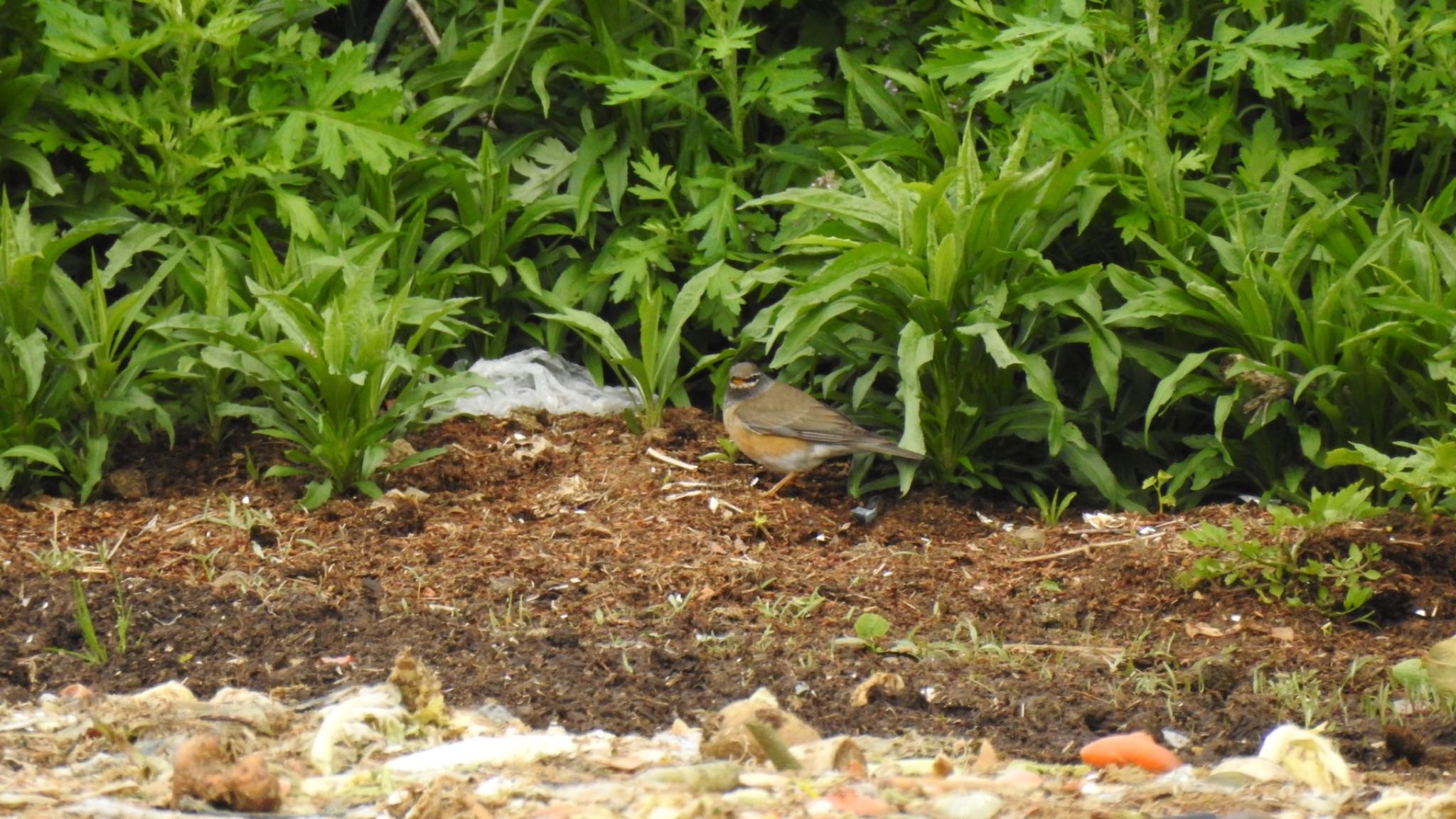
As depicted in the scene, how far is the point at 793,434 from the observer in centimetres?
596

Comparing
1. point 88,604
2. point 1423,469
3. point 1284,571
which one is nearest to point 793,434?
point 1284,571

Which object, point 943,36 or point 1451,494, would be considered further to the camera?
point 943,36

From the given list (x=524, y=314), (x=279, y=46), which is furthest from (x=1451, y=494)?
(x=279, y=46)

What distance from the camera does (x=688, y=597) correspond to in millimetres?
5082

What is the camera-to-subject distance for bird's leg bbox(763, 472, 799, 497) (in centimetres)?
613

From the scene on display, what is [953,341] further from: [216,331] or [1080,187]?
[216,331]

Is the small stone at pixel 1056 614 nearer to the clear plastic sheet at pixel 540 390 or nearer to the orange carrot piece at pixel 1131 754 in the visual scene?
the orange carrot piece at pixel 1131 754

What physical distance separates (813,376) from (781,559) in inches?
52.0

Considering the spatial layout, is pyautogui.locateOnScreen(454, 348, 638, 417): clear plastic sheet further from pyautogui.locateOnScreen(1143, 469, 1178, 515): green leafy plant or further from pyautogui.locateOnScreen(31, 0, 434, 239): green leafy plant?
pyautogui.locateOnScreen(1143, 469, 1178, 515): green leafy plant

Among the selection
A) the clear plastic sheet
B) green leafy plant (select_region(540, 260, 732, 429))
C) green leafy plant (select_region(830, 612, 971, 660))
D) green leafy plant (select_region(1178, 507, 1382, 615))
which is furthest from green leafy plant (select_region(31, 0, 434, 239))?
green leafy plant (select_region(1178, 507, 1382, 615))

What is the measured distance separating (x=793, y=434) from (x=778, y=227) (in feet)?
5.28

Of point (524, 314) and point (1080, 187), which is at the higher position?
point (1080, 187)

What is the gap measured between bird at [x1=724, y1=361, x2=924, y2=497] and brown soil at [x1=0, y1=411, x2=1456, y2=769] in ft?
0.52

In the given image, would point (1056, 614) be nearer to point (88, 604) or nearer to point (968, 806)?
point (968, 806)
